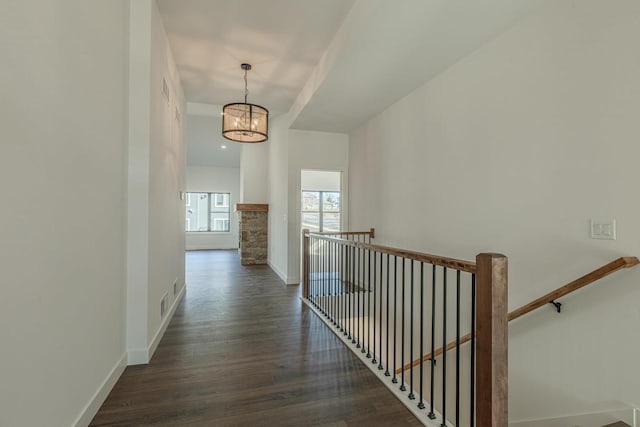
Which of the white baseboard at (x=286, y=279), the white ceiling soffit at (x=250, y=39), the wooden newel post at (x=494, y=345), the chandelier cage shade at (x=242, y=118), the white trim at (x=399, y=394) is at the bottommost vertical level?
the white trim at (x=399, y=394)

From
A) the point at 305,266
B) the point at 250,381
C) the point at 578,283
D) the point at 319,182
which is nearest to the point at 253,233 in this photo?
the point at 319,182

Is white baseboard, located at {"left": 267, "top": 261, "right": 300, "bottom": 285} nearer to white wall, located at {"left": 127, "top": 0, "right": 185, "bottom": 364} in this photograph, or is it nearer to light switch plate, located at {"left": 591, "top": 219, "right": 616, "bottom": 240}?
white wall, located at {"left": 127, "top": 0, "right": 185, "bottom": 364}

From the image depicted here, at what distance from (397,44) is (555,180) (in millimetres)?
1640

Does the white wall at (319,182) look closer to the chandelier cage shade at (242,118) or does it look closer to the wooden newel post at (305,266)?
the wooden newel post at (305,266)

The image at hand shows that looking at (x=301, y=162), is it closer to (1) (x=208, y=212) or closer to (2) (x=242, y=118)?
(2) (x=242, y=118)

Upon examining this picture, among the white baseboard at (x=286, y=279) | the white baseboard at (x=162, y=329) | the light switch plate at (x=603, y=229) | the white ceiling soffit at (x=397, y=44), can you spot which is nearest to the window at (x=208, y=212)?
the white baseboard at (x=286, y=279)

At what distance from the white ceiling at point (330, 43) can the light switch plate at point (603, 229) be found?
158 cm

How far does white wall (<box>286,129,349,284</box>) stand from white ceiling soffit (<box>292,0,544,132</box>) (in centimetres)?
123

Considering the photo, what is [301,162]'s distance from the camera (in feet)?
17.4

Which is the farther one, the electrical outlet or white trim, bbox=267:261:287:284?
white trim, bbox=267:261:287:284

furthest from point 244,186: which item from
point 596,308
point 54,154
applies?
point 596,308

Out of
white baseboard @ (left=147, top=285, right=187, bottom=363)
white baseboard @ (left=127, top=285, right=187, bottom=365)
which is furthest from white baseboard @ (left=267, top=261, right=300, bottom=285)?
white baseboard @ (left=127, top=285, right=187, bottom=365)

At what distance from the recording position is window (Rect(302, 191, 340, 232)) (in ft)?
25.3

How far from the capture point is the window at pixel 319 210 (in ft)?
25.3
